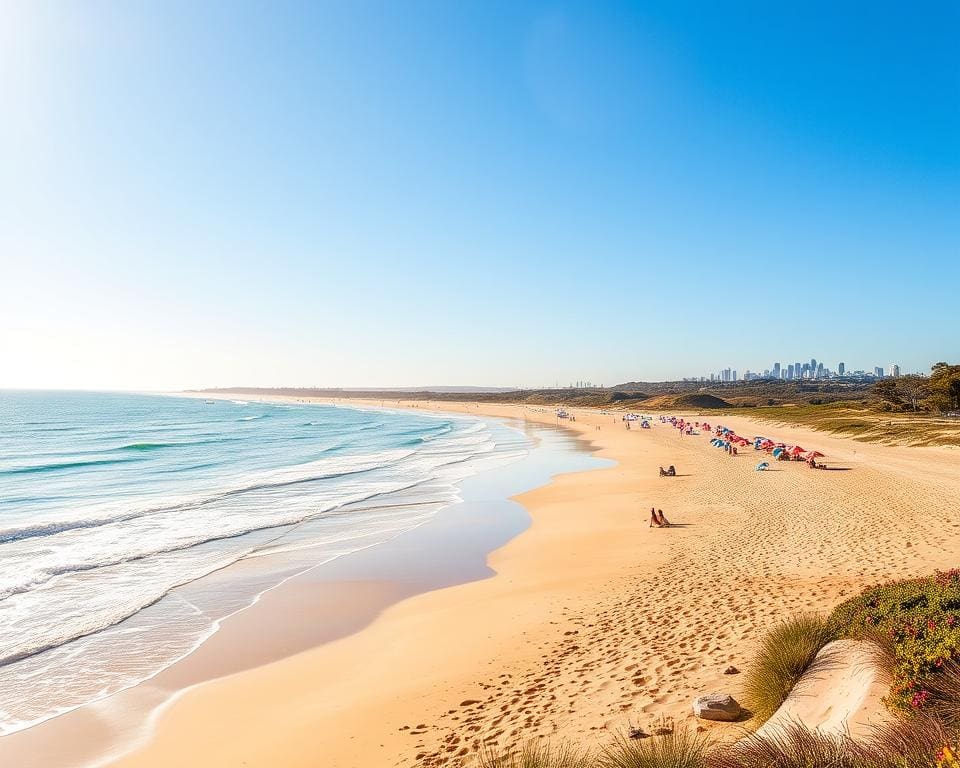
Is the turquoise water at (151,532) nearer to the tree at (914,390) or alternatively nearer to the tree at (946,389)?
the tree at (946,389)

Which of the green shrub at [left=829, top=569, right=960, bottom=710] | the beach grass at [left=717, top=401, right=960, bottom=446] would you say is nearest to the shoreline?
the green shrub at [left=829, top=569, right=960, bottom=710]

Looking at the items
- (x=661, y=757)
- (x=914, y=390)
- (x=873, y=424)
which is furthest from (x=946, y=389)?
(x=661, y=757)

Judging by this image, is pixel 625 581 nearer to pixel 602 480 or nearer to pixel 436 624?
pixel 436 624

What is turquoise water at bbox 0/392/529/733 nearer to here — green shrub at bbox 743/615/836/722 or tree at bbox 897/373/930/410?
green shrub at bbox 743/615/836/722

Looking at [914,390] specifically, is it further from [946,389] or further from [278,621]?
[278,621]

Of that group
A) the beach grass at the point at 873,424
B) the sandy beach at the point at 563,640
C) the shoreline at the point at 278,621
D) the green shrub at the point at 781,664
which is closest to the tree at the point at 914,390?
the beach grass at the point at 873,424

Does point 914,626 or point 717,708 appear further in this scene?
point 717,708

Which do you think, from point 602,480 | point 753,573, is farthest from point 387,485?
point 753,573
